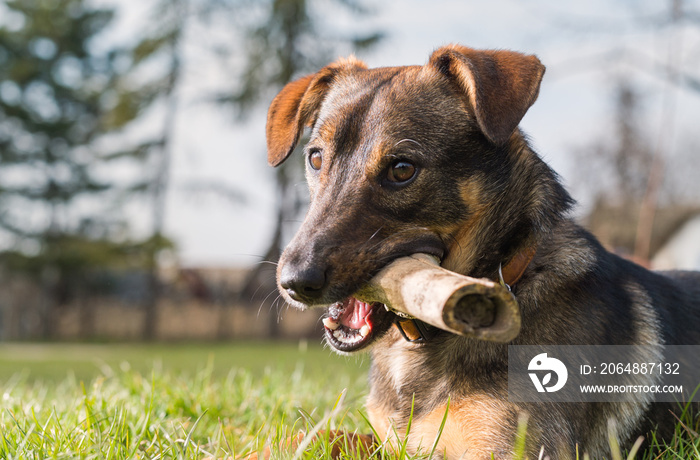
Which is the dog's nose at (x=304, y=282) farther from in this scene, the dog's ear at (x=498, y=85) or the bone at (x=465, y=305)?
the dog's ear at (x=498, y=85)

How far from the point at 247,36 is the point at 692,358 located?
26536mm

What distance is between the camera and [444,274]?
2.31 metres

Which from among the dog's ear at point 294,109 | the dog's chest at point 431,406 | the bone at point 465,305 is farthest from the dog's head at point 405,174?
the dog's ear at point 294,109

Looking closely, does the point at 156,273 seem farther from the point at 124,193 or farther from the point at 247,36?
the point at 247,36

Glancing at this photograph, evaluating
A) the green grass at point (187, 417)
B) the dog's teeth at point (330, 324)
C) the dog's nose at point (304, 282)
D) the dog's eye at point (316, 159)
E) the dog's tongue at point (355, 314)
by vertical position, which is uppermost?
the dog's eye at point (316, 159)

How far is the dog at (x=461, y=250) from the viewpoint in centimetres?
278

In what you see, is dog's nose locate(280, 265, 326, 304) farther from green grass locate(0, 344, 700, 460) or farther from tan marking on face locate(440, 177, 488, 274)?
tan marking on face locate(440, 177, 488, 274)

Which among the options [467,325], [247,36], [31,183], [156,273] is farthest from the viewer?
[31,183]

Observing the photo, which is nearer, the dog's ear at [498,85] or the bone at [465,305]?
the bone at [465,305]

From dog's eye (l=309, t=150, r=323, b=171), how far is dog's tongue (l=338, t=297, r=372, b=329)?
81cm

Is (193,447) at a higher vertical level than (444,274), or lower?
lower

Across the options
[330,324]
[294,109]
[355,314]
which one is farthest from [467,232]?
[294,109]

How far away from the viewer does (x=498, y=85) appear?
302 centimetres

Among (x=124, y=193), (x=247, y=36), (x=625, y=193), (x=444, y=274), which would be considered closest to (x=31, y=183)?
(x=124, y=193)
